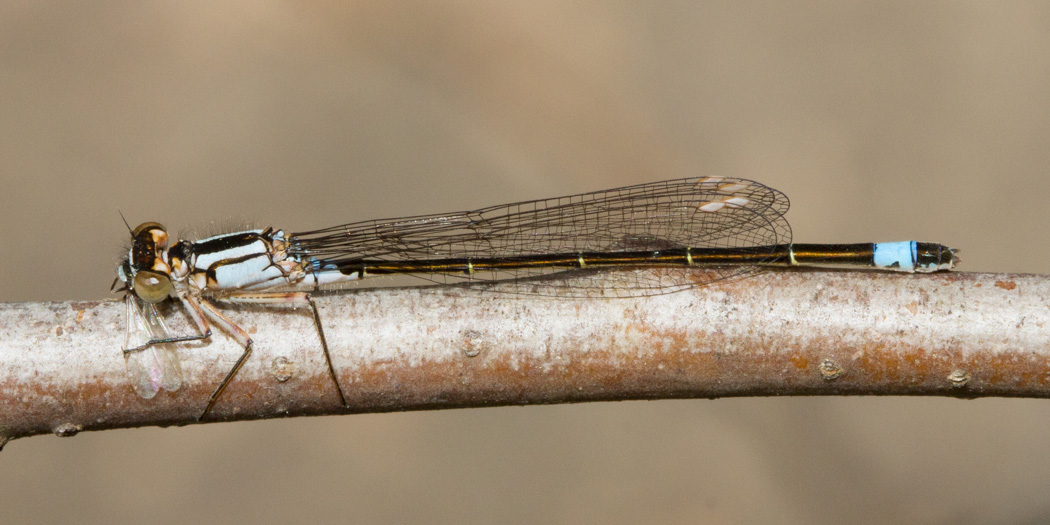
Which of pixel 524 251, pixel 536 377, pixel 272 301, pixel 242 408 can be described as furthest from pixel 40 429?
pixel 524 251

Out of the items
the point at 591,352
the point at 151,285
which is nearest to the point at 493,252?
the point at 591,352

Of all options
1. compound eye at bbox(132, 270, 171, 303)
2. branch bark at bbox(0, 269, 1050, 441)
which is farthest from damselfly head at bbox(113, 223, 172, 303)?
branch bark at bbox(0, 269, 1050, 441)

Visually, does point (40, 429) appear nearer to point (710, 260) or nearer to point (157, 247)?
point (157, 247)

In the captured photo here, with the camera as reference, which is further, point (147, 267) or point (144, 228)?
point (144, 228)

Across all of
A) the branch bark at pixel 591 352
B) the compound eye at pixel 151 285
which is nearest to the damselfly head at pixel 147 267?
the compound eye at pixel 151 285

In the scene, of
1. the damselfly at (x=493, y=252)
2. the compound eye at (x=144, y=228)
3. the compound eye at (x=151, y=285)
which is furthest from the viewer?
the compound eye at (x=144, y=228)

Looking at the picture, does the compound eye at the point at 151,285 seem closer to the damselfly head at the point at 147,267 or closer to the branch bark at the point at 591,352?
the damselfly head at the point at 147,267

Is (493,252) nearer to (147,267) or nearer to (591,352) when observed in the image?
(591,352)
